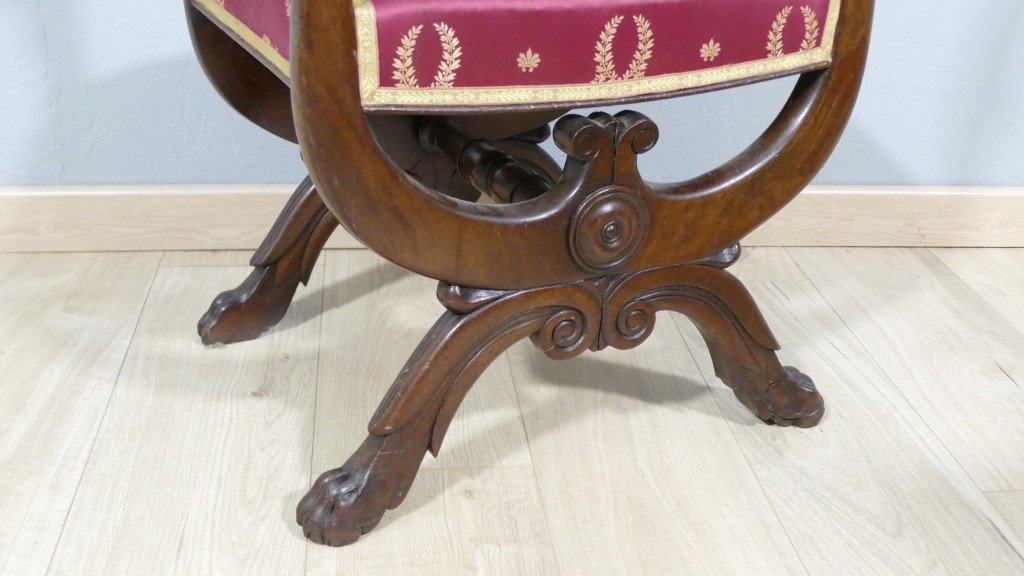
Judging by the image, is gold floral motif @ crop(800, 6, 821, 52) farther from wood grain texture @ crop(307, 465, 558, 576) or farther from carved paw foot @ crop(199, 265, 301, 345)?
carved paw foot @ crop(199, 265, 301, 345)

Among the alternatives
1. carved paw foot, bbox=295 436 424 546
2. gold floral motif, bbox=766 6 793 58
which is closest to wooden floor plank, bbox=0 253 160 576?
carved paw foot, bbox=295 436 424 546

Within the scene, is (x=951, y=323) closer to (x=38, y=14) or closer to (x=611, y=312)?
(x=611, y=312)

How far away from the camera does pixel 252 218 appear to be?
1.65 m

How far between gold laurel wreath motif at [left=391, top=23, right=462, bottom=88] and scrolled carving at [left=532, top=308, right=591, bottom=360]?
0.29 m

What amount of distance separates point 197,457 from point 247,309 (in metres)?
0.27

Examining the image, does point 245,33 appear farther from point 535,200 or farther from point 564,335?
point 564,335

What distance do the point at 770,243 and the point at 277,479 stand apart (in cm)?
94

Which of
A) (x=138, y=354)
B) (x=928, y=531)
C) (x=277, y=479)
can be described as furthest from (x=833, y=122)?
(x=138, y=354)

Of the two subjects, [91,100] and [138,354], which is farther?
[91,100]

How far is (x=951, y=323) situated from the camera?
1.52m

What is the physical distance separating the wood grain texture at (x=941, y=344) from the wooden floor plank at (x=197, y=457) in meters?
0.72

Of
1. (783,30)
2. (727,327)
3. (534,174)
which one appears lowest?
(727,327)

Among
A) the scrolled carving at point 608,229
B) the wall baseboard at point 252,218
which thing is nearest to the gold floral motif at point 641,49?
the scrolled carving at point 608,229

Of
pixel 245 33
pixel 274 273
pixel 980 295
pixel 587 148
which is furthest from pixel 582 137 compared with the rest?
pixel 980 295
